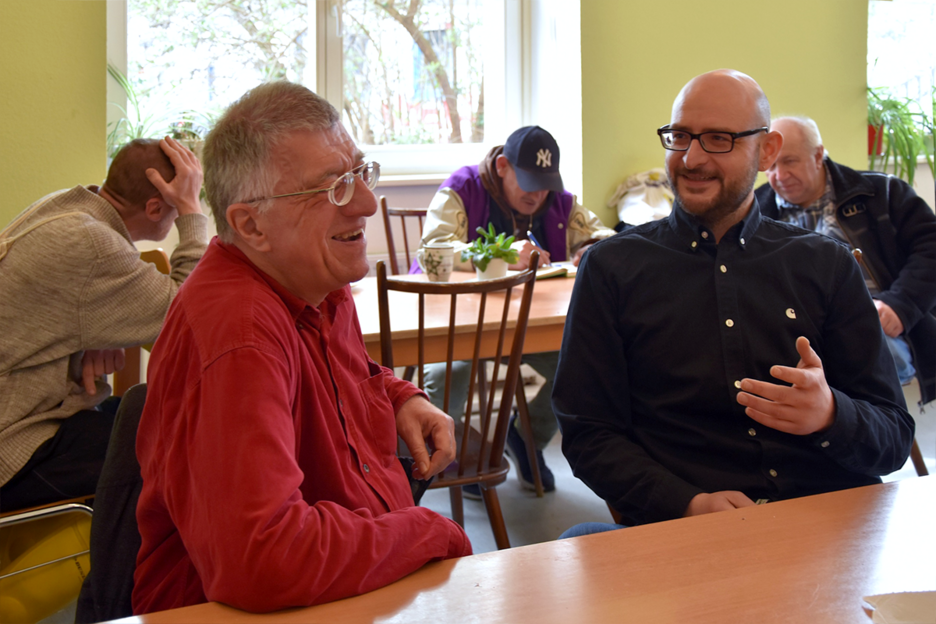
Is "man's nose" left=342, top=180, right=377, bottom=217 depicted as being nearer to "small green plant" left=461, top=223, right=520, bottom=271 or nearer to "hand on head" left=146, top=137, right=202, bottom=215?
"hand on head" left=146, top=137, right=202, bottom=215

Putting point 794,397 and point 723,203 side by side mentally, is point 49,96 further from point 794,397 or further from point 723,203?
point 794,397

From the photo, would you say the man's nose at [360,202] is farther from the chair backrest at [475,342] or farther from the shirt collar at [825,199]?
the shirt collar at [825,199]

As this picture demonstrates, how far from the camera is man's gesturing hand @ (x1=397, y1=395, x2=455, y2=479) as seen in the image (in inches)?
45.6

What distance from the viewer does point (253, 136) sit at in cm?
97

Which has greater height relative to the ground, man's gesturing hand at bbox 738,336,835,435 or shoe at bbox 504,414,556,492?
man's gesturing hand at bbox 738,336,835,435

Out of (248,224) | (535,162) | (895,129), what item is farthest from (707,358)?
(895,129)

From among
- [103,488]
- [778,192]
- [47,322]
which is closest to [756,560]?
[103,488]

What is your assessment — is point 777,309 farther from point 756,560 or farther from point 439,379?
point 439,379

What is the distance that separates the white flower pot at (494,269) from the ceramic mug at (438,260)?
11cm

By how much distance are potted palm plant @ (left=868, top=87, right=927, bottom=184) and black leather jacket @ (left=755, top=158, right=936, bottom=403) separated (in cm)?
183

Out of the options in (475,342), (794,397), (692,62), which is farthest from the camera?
(692,62)

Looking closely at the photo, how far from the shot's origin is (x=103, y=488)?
38.4 inches

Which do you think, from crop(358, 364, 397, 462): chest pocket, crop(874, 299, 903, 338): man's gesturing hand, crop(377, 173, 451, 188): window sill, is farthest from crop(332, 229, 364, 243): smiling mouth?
crop(377, 173, 451, 188): window sill

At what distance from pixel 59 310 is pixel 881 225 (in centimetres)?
263
